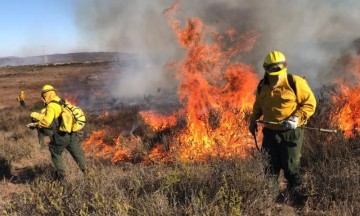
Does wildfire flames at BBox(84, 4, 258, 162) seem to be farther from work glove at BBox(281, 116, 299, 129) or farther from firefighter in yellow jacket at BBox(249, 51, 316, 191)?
work glove at BBox(281, 116, 299, 129)

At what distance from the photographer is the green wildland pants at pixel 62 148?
5941 mm

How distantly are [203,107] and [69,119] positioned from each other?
280cm

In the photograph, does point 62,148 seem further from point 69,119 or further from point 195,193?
point 195,193

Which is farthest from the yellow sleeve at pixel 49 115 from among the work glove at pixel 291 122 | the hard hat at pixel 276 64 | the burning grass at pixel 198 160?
the work glove at pixel 291 122

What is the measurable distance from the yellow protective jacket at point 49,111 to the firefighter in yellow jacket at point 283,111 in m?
2.98

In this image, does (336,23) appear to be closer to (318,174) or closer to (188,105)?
(188,105)

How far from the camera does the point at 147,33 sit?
1312 cm

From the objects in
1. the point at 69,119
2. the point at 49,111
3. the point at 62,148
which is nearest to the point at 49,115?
the point at 49,111

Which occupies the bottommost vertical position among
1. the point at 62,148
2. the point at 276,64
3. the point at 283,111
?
the point at 62,148

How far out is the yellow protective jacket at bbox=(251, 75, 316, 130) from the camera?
13.0 ft

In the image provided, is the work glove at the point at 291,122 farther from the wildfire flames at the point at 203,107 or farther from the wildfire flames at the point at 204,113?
the wildfire flames at the point at 203,107

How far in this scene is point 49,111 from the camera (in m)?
5.68

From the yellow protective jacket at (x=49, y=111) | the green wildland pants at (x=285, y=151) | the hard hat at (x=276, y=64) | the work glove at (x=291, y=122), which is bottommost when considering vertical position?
the green wildland pants at (x=285, y=151)

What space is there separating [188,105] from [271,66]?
407 cm
